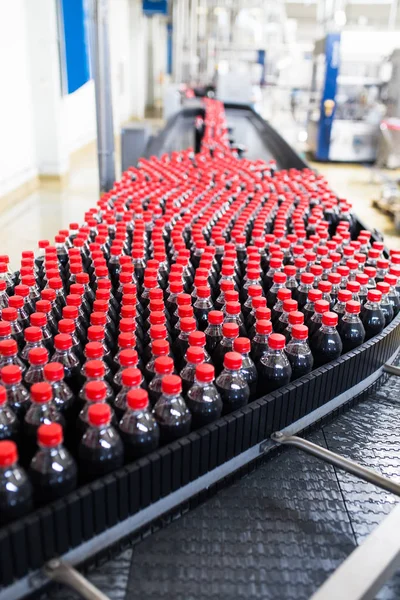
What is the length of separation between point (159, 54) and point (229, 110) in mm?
11645

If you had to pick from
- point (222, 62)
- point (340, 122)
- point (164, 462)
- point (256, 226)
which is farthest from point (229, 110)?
point (164, 462)

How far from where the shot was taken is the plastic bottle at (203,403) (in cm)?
100

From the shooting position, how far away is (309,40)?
17.8 meters

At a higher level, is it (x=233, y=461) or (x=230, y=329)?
(x=230, y=329)

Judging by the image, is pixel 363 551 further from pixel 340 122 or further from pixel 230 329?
pixel 340 122

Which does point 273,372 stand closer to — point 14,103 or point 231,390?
point 231,390

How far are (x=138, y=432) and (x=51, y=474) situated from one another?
0.16 metres

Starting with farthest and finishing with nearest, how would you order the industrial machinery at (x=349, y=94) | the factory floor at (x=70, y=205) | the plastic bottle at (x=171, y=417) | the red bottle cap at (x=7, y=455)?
the industrial machinery at (x=349, y=94) → the factory floor at (x=70, y=205) → the plastic bottle at (x=171, y=417) → the red bottle cap at (x=7, y=455)

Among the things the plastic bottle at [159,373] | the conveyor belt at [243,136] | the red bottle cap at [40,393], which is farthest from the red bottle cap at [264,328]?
the conveyor belt at [243,136]

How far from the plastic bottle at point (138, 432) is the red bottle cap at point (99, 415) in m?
0.07

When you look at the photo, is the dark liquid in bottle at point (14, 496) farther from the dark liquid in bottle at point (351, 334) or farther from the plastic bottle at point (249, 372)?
the dark liquid in bottle at point (351, 334)

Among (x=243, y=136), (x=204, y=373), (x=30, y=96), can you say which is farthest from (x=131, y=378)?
(x=30, y=96)

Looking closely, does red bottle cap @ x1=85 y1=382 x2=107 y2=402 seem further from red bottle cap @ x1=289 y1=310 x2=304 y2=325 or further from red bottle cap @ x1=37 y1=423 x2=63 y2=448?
red bottle cap @ x1=289 y1=310 x2=304 y2=325

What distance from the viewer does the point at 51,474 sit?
0.82m
